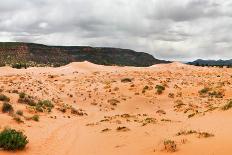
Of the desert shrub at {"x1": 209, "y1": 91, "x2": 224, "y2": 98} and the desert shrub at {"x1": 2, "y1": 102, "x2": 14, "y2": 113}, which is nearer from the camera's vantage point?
the desert shrub at {"x1": 2, "y1": 102, "x2": 14, "y2": 113}

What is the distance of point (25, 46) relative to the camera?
171375 millimetres

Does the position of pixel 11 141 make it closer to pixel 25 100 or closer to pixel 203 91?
pixel 25 100

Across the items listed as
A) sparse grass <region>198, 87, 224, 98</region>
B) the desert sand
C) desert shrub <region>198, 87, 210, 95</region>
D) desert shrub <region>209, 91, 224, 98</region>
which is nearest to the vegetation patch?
the desert sand

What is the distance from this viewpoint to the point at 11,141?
16.7m

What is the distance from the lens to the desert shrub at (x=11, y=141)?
1667 cm

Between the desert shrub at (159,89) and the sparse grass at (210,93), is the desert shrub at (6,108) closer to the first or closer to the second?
the desert shrub at (159,89)

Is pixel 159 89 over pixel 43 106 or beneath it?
over

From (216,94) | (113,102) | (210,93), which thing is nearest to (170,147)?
(113,102)

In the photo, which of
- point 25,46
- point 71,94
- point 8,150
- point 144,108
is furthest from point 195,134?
point 25,46

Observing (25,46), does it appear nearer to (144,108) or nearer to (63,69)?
(63,69)

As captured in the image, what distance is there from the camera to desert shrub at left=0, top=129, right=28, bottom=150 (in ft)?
54.7

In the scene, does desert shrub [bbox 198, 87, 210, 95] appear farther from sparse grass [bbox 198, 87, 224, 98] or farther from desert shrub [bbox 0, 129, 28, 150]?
desert shrub [bbox 0, 129, 28, 150]

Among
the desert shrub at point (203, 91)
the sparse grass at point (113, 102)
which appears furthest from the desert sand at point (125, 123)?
the desert shrub at point (203, 91)

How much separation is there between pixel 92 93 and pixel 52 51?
132 m
